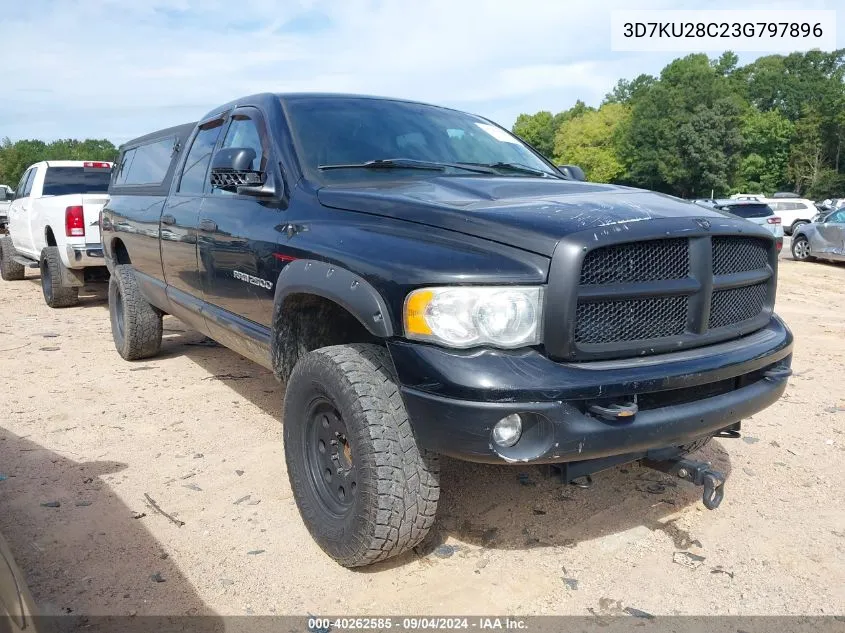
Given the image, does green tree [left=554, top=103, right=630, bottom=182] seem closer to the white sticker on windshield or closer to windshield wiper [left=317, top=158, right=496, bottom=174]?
the white sticker on windshield

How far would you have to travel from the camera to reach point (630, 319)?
2.37 m

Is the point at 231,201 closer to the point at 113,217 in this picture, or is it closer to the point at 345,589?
the point at 345,589

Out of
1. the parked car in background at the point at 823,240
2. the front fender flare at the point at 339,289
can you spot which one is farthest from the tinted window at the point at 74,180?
the parked car in background at the point at 823,240

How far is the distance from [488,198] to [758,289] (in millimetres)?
1186

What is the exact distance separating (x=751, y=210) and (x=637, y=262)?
1786 cm

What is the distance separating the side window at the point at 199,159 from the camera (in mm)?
4168

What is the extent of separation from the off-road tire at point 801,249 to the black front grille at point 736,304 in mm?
14686

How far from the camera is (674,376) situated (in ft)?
7.64

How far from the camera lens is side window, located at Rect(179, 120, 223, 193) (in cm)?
417

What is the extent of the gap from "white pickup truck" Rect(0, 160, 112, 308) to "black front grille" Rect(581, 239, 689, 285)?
21.9 feet

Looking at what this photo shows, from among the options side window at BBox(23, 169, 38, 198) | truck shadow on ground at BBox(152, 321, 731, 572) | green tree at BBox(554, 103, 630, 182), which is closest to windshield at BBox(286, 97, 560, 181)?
truck shadow on ground at BBox(152, 321, 731, 572)

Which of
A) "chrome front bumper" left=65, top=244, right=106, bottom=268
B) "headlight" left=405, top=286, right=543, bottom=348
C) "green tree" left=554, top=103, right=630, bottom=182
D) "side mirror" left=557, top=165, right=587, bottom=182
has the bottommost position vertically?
"chrome front bumper" left=65, top=244, right=106, bottom=268

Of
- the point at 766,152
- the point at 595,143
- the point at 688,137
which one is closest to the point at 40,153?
the point at 595,143

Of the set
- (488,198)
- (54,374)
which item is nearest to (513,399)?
(488,198)
